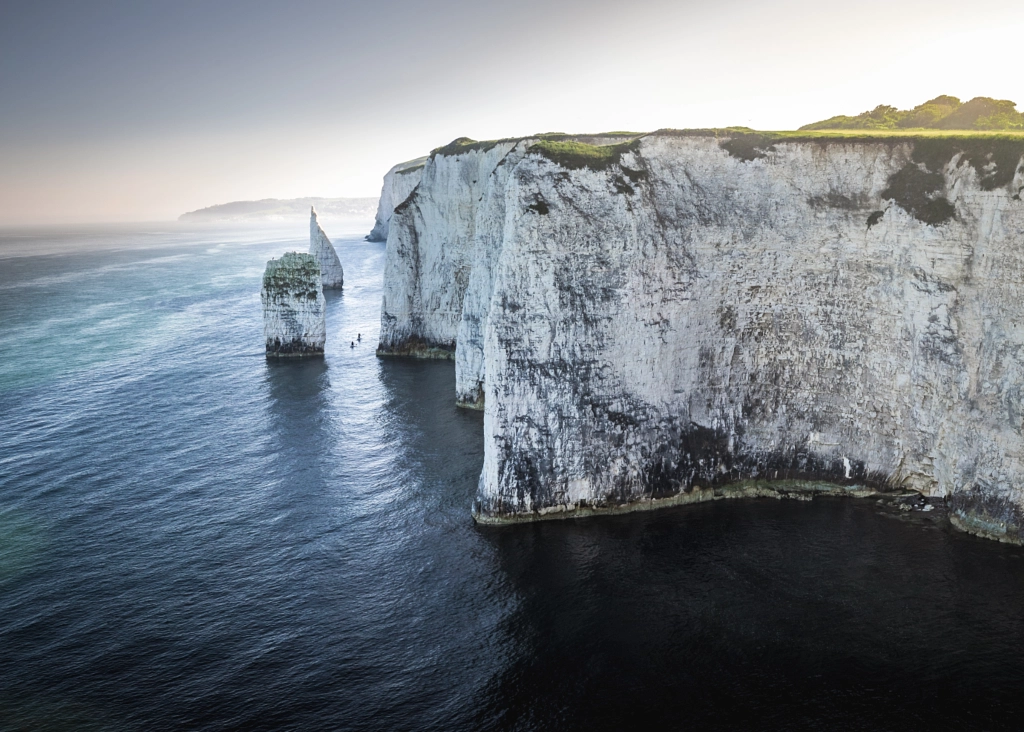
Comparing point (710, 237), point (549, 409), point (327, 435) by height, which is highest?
point (710, 237)

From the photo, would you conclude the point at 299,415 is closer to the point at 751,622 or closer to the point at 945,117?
the point at 751,622

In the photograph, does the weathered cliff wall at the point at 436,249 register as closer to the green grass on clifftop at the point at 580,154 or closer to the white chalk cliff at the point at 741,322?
the green grass on clifftop at the point at 580,154

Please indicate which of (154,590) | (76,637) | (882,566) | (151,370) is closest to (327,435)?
(154,590)

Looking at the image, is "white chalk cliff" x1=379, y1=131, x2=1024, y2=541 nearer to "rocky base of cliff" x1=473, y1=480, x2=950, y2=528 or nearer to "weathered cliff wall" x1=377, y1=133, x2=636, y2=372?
"rocky base of cliff" x1=473, y1=480, x2=950, y2=528

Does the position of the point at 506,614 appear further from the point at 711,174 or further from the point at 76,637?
the point at 711,174

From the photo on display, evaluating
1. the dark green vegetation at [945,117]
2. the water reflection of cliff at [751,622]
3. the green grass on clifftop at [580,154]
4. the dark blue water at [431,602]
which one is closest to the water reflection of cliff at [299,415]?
the dark blue water at [431,602]

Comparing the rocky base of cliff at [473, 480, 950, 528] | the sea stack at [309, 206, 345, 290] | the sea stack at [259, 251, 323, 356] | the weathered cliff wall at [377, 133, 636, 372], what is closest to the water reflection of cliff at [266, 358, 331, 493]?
the sea stack at [259, 251, 323, 356]

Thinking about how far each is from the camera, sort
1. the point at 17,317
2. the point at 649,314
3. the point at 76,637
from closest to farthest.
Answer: the point at 76,637
the point at 649,314
the point at 17,317

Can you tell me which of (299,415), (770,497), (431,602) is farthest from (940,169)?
(299,415)
